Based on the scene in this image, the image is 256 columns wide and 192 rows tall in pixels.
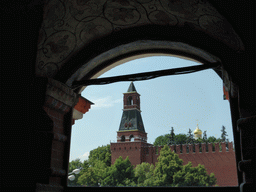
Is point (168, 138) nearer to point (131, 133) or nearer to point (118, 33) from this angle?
point (131, 133)

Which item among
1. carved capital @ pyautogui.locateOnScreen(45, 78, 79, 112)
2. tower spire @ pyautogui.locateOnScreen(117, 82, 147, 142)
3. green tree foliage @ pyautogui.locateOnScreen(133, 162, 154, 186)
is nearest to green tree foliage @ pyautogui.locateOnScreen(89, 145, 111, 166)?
tower spire @ pyautogui.locateOnScreen(117, 82, 147, 142)

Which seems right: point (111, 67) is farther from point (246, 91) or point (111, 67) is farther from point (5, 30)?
point (5, 30)

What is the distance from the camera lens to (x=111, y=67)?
10.8 ft

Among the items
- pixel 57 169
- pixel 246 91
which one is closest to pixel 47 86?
pixel 57 169

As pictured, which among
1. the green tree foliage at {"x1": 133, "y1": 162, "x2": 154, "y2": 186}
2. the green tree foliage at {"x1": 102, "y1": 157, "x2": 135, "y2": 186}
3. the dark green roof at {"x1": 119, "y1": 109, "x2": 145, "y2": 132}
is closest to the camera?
the green tree foliage at {"x1": 133, "y1": 162, "x2": 154, "y2": 186}

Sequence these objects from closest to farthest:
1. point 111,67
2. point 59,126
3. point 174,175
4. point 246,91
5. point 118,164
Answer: point 246,91
point 59,126
point 111,67
point 174,175
point 118,164

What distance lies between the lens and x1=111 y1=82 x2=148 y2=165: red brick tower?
40.9 metres

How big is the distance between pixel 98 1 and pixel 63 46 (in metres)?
0.62

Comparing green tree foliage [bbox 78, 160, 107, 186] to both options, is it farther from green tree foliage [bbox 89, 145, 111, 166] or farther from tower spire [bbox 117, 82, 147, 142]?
tower spire [bbox 117, 82, 147, 142]

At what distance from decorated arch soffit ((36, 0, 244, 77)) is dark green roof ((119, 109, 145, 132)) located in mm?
40656

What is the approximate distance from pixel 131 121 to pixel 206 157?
13645 millimetres

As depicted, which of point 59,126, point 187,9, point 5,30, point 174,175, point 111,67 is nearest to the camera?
point 5,30

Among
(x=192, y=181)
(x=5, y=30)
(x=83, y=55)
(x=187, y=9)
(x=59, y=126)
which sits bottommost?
(x=192, y=181)

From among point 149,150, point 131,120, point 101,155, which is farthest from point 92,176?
point 131,120
